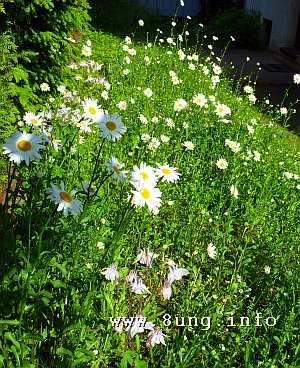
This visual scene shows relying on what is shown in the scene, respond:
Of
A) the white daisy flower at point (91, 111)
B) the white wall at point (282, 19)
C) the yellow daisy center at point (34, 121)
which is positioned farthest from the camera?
the white wall at point (282, 19)

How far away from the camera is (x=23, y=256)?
5.91 ft

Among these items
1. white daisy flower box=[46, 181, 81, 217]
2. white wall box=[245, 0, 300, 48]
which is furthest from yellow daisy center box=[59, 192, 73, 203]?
white wall box=[245, 0, 300, 48]

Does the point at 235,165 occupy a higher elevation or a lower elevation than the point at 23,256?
lower

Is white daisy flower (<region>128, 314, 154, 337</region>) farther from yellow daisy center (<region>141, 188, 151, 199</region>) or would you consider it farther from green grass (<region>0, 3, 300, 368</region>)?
yellow daisy center (<region>141, 188, 151, 199</region>)

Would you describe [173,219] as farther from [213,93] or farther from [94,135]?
[213,93]

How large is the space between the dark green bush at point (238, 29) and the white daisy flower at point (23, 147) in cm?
1235

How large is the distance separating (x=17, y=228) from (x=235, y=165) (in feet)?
6.49

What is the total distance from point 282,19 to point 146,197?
1284cm

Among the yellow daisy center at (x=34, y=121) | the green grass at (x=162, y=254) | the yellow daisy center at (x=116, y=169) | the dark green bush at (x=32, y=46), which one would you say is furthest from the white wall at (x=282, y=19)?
the yellow daisy center at (x=116, y=169)

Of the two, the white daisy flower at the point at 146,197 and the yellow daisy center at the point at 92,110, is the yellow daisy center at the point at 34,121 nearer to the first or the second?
the yellow daisy center at the point at 92,110

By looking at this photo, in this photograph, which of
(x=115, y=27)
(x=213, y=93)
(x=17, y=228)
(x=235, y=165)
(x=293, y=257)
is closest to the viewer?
(x=17, y=228)

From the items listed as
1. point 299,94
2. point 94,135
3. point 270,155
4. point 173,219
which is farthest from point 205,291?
point 299,94

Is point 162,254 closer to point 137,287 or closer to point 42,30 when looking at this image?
point 137,287

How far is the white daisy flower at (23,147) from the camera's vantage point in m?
1.92
